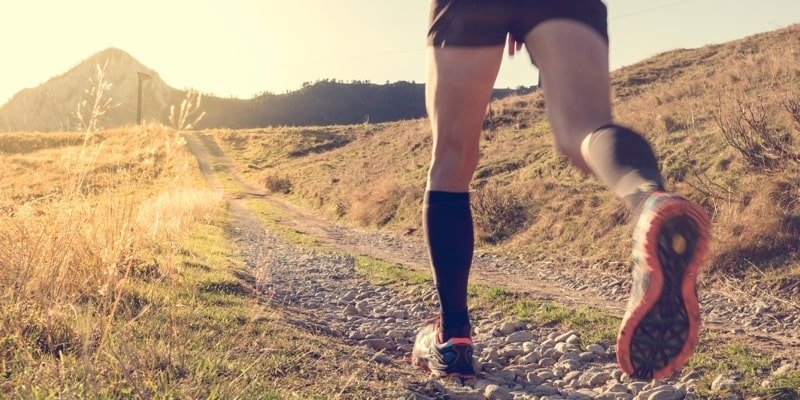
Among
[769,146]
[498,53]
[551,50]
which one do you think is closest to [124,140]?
[498,53]

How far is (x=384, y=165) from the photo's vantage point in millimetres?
20328

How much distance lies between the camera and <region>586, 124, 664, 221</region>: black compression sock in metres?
1.38

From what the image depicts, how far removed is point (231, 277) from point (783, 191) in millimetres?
4835

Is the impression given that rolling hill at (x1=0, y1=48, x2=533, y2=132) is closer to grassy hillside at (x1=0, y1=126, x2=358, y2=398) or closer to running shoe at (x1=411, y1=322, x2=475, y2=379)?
grassy hillside at (x1=0, y1=126, x2=358, y2=398)

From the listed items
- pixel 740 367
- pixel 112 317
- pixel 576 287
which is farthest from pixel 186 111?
pixel 576 287

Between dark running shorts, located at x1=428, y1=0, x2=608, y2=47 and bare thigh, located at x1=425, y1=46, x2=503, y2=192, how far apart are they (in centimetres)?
4

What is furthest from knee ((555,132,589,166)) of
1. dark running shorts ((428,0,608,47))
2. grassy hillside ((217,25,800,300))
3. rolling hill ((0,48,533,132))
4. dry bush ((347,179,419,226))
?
rolling hill ((0,48,533,132))

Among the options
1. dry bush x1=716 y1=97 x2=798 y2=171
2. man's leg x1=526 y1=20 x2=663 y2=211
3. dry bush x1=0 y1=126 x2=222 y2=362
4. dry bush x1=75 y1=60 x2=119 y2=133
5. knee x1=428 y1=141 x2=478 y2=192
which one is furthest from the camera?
dry bush x1=716 y1=97 x2=798 y2=171

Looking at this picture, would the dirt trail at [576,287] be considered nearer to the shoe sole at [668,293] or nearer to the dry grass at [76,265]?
the shoe sole at [668,293]

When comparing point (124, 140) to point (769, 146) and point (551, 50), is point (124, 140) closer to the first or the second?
point (551, 50)

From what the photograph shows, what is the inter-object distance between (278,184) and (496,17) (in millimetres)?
22621

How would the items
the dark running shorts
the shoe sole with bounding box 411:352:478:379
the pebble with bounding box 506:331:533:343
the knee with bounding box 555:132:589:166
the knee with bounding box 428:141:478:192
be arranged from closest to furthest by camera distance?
1. the knee with bounding box 555:132:589:166
2. the dark running shorts
3. the knee with bounding box 428:141:478:192
4. the shoe sole with bounding box 411:352:478:379
5. the pebble with bounding box 506:331:533:343

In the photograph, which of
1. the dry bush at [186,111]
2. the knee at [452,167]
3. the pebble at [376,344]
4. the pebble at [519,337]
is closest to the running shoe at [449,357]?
the knee at [452,167]

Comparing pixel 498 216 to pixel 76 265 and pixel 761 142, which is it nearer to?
pixel 761 142
